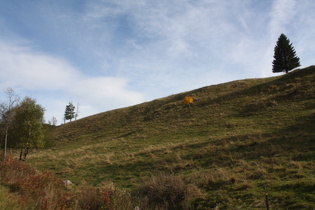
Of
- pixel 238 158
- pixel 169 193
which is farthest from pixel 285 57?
pixel 169 193

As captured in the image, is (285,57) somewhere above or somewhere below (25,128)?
above

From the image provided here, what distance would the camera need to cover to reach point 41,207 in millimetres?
6668

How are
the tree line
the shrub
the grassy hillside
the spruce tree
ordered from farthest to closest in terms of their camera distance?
1. the spruce tree
2. the tree line
3. the shrub
4. the grassy hillside

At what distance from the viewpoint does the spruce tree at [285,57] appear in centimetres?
5178

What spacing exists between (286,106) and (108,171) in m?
26.3


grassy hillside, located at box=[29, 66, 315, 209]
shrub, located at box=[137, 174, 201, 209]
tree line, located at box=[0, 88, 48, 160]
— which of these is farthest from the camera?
tree line, located at box=[0, 88, 48, 160]

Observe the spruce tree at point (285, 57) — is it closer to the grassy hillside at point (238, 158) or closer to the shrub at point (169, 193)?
the grassy hillside at point (238, 158)

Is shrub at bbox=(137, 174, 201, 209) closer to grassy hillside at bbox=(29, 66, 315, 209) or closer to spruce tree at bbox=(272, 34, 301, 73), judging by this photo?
grassy hillside at bbox=(29, 66, 315, 209)

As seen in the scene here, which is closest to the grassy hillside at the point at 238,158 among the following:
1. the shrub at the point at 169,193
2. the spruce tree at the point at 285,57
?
the shrub at the point at 169,193

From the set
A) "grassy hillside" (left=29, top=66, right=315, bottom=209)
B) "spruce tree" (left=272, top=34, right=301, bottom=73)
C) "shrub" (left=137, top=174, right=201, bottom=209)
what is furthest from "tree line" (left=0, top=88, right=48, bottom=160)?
"spruce tree" (left=272, top=34, right=301, bottom=73)

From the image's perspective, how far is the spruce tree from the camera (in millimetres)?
51781

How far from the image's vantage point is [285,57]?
5197 cm

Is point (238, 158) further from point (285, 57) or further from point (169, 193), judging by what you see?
point (285, 57)

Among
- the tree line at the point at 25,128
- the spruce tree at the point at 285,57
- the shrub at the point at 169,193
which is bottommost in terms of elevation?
the shrub at the point at 169,193
